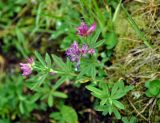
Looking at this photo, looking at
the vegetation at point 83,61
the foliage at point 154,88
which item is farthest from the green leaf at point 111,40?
the foliage at point 154,88

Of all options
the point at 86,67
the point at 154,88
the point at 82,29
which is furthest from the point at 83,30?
the point at 154,88

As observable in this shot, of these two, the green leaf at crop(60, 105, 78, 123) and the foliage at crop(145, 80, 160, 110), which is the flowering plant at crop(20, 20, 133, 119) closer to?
the foliage at crop(145, 80, 160, 110)

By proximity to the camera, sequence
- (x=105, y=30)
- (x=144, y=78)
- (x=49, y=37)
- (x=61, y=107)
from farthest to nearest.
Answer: (x=49, y=37), (x=61, y=107), (x=105, y=30), (x=144, y=78)

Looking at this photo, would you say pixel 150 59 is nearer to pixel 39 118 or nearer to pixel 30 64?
pixel 30 64

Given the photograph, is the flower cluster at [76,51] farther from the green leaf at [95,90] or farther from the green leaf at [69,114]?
the green leaf at [69,114]

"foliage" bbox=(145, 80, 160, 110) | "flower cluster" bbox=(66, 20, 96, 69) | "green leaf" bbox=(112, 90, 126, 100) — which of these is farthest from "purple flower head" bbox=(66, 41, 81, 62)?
"foliage" bbox=(145, 80, 160, 110)

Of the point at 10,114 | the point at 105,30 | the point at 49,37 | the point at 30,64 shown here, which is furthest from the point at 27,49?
the point at 30,64

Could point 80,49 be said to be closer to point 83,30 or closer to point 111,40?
point 83,30
